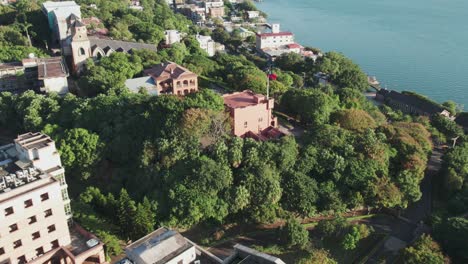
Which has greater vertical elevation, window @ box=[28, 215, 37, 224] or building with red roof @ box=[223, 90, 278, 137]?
building with red roof @ box=[223, 90, 278, 137]

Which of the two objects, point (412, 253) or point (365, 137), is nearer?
point (412, 253)

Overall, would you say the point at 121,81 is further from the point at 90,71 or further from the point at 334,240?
the point at 334,240

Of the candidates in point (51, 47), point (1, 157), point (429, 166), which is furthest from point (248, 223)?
point (51, 47)

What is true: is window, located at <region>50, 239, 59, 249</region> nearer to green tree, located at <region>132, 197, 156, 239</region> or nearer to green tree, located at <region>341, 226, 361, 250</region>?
green tree, located at <region>132, 197, 156, 239</region>

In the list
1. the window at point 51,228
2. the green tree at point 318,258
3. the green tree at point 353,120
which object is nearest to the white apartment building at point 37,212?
the window at point 51,228

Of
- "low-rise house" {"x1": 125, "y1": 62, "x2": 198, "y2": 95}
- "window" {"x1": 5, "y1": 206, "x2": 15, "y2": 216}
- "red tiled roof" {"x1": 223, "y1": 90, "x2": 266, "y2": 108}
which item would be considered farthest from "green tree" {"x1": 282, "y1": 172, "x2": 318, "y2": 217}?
"window" {"x1": 5, "y1": 206, "x2": 15, "y2": 216}

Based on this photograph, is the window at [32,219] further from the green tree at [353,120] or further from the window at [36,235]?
the green tree at [353,120]
